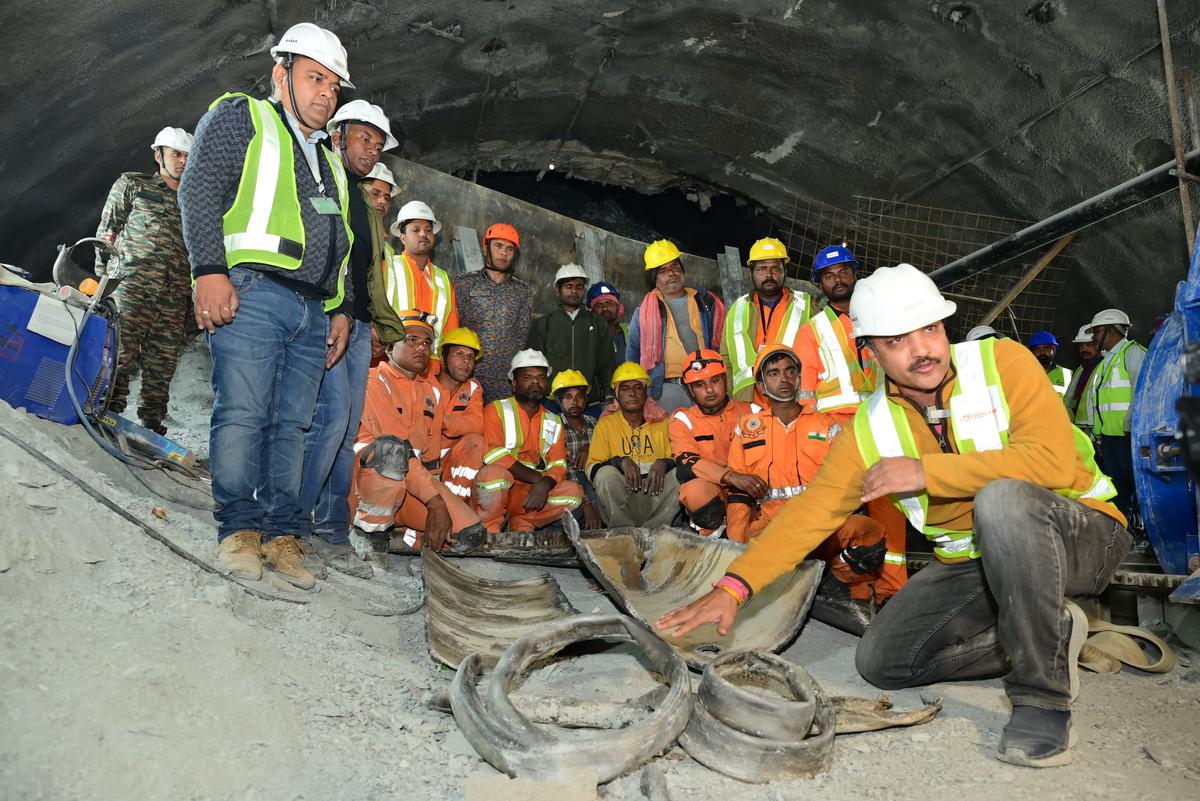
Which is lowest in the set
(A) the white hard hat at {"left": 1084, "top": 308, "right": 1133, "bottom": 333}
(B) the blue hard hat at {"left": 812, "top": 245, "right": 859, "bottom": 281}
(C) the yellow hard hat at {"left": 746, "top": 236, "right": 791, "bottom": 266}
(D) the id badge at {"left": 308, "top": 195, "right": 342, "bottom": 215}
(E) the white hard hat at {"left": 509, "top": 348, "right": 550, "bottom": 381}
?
(A) the white hard hat at {"left": 1084, "top": 308, "right": 1133, "bottom": 333}

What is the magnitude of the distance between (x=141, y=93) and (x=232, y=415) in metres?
4.65

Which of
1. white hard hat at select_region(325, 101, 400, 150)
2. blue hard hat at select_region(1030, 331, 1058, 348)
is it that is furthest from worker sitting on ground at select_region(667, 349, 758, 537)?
blue hard hat at select_region(1030, 331, 1058, 348)

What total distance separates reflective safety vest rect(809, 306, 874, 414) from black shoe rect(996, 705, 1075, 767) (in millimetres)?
2988

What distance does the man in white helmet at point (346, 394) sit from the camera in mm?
3602

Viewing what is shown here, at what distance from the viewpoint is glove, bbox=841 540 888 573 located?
12.9 ft

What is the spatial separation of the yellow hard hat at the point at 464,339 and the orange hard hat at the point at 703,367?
1458 millimetres

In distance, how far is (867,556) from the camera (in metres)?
3.94

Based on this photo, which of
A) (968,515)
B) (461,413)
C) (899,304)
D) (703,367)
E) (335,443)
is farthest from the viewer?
(461,413)

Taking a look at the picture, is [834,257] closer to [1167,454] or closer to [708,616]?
[1167,454]

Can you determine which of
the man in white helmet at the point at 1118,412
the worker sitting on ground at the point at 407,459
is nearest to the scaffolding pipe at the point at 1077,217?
the man in white helmet at the point at 1118,412

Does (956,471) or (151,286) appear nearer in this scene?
(956,471)

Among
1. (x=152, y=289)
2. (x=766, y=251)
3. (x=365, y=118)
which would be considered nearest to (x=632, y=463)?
(x=766, y=251)

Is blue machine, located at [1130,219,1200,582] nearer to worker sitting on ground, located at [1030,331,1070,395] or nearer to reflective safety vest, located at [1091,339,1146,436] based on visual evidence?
reflective safety vest, located at [1091,339,1146,436]

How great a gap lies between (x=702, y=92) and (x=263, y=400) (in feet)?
22.7
